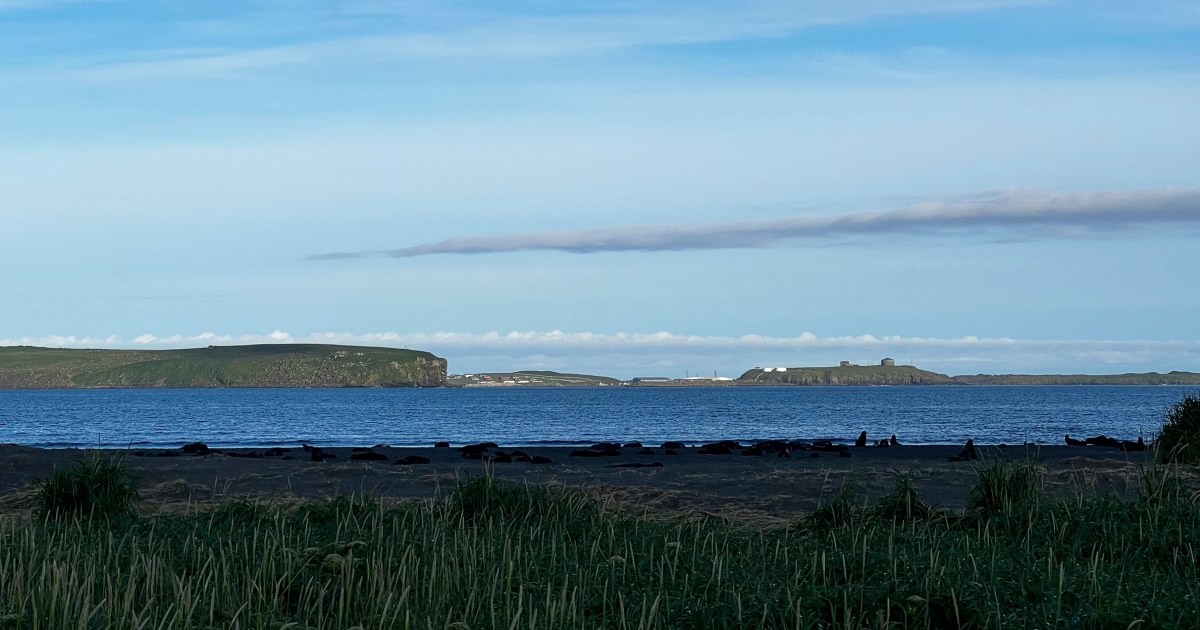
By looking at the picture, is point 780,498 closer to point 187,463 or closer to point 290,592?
point 290,592

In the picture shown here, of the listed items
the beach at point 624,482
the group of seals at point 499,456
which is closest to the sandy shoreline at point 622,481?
the beach at point 624,482

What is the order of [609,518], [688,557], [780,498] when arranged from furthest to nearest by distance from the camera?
[780,498]
[609,518]
[688,557]

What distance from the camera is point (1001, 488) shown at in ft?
39.3

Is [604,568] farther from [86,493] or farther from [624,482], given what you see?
[624,482]

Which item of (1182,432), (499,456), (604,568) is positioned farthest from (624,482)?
(604,568)

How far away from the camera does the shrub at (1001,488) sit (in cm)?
1185

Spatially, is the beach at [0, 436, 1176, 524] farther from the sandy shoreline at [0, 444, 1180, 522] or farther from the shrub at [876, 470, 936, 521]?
the shrub at [876, 470, 936, 521]

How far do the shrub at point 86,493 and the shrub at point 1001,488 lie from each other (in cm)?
864

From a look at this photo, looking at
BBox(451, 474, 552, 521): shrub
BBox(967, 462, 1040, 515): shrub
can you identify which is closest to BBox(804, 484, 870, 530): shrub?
BBox(967, 462, 1040, 515): shrub

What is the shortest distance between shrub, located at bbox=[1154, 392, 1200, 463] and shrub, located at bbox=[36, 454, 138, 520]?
1451 centimetres

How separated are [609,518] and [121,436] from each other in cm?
6396

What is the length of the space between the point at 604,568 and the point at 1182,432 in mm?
13615

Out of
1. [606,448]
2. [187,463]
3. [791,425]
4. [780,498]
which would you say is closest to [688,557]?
[780,498]

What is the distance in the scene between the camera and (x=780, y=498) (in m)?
15.7
